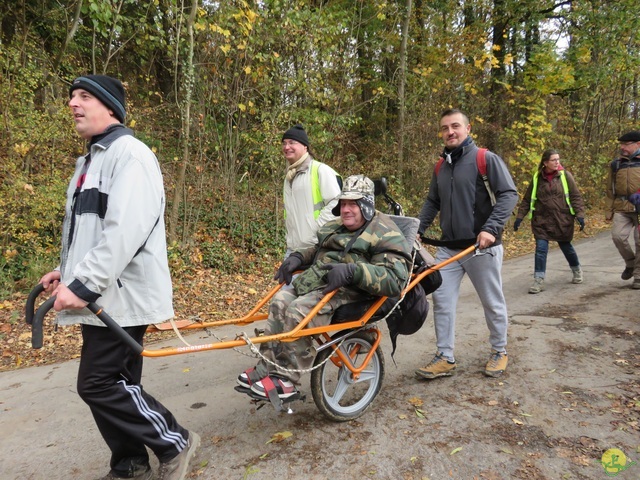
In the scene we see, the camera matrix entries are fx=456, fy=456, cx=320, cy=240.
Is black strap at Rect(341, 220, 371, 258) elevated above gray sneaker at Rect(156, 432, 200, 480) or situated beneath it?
elevated above

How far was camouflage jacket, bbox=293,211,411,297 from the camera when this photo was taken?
309 cm

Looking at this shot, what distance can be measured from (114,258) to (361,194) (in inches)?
72.6

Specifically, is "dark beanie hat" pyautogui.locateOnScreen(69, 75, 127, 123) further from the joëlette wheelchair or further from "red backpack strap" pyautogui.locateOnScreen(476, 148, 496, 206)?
"red backpack strap" pyautogui.locateOnScreen(476, 148, 496, 206)

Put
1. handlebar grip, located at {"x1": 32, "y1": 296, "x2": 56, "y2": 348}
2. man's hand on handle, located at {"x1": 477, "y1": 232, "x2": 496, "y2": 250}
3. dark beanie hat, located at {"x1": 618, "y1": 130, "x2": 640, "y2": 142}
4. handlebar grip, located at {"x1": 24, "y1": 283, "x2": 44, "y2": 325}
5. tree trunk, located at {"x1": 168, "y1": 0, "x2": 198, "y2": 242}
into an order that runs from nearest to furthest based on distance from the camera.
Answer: handlebar grip, located at {"x1": 32, "y1": 296, "x2": 56, "y2": 348} → handlebar grip, located at {"x1": 24, "y1": 283, "x2": 44, "y2": 325} → man's hand on handle, located at {"x1": 477, "y1": 232, "x2": 496, "y2": 250} → dark beanie hat, located at {"x1": 618, "y1": 130, "x2": 640, "y2": 142} → tree trunk, located at {"x1": 168, "y1": 0, "x2": 198, "y2": 242}

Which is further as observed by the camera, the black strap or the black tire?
the black strap

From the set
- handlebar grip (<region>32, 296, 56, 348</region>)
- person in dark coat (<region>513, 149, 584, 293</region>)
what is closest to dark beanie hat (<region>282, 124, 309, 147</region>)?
handlebar grip (<region>32, 296, 56, 348</region>)

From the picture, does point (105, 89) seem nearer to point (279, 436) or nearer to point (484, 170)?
point (279, 436)

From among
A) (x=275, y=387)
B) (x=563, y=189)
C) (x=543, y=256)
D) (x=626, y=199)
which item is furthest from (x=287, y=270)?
(x=626, y=199)

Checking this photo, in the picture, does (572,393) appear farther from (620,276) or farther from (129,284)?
(620,276)

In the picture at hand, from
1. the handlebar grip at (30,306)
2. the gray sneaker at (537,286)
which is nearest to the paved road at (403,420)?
the handlebar grip at (30,306)

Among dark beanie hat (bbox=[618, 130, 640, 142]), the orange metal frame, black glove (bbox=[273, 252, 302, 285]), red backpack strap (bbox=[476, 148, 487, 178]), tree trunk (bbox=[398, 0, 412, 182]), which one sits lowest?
the orange metal frame

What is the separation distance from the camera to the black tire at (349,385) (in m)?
3.23

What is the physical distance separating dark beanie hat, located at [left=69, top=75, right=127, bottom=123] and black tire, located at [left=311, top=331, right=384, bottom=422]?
202cm

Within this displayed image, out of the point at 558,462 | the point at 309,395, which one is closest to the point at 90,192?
Answer: the point at 309,395
